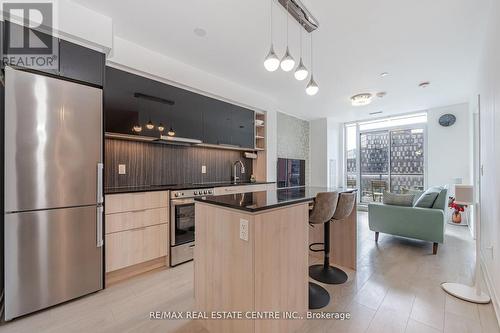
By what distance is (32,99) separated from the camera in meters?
1.82

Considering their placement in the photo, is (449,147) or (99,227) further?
(449,147)

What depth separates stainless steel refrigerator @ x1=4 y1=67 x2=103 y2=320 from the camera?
69.1 inches

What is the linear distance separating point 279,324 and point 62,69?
2790mm

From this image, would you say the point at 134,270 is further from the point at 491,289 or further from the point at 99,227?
the point at 491,289

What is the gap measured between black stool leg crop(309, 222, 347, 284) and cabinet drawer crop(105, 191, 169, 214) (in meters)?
1.95

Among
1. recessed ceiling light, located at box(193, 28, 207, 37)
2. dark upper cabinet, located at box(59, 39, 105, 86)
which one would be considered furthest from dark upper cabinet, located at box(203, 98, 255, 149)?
dark upper cabinet, located at box(59, 39, 105, 86)

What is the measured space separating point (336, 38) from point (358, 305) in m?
2.78

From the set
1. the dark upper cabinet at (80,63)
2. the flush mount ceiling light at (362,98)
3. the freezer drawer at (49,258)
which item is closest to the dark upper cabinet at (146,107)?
the dark upper cabinet at (80,63)

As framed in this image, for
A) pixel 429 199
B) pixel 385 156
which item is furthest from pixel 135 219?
pixel 385 156

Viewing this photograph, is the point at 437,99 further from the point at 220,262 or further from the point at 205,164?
the point at 220,262

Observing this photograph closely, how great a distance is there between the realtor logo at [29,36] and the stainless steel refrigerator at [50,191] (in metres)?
0.14

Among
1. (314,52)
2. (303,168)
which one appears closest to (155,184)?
(314,52)

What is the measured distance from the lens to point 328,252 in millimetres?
2447

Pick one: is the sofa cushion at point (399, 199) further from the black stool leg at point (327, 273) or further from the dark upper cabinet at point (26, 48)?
the dark upper cabinet at point (26, 48)
